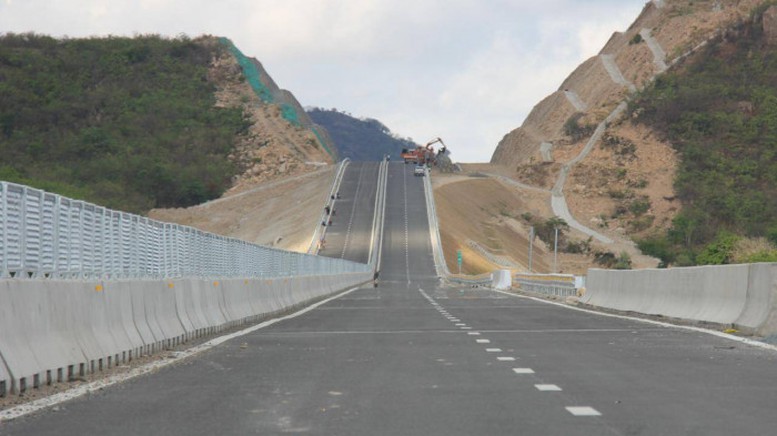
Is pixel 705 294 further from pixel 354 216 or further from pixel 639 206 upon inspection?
pixel 639 206

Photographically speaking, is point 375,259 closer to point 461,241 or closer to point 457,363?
point 461,241

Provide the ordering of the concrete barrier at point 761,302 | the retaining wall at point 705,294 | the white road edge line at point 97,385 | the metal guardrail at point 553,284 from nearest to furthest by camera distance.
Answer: the white road edge line at point 97,385, the concrete barrier at point 761,302, the retaining wall at point 705,294, the metal guardrail at point 553,284

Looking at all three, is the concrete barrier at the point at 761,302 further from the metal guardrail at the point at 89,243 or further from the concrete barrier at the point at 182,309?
the metal guardrail at the point at 89,243

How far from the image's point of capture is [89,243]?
1823cm

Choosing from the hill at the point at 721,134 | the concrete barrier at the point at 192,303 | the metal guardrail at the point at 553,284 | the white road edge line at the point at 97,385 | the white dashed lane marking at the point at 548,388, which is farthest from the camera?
the hill at the point at 721,134

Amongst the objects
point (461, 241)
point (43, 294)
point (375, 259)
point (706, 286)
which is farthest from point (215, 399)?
point (461, 241)

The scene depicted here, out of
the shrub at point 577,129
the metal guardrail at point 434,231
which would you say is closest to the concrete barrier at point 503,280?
the metal guardrail at point 434,231

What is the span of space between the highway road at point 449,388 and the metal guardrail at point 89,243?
2150 mm

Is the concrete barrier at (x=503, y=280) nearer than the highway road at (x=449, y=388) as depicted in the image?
No

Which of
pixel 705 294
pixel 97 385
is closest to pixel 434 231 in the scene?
pixel 705 294

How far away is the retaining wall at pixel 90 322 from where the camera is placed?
12.0 m

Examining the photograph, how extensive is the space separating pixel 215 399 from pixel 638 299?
66.2 feet

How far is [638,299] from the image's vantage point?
30.4m

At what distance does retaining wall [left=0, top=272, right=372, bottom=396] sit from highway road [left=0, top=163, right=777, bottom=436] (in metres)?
0.79
